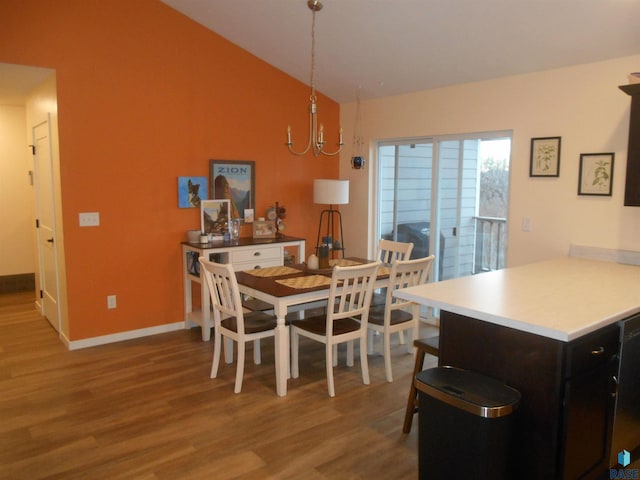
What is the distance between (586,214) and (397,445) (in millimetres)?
2312

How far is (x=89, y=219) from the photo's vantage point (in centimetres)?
429

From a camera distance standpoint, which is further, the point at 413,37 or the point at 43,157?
the point at 43,157

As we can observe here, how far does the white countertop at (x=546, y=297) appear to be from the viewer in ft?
6.84

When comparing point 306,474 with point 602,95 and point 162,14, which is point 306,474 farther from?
point 162,14

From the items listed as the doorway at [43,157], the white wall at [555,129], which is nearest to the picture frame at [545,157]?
the white wall at [555,129]

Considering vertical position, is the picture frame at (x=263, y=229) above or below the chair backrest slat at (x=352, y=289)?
above

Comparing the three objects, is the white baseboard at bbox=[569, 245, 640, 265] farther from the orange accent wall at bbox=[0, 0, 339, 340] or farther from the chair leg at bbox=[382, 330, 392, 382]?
the orange accent wall at bbox=[0, 0, 339, 340]

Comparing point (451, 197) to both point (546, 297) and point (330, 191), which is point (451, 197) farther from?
point (546, 297)

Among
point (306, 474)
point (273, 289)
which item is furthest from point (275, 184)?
point (306, 474)

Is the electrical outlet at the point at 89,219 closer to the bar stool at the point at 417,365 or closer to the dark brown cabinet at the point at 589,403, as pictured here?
the bar stool at the point at 417,365

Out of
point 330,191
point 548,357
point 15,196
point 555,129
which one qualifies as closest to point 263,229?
point 330,191

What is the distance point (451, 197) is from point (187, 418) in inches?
126

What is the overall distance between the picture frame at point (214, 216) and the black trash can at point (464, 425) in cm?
320

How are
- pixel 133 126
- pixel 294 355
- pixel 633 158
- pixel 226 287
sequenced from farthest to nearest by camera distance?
pixel 133 126 < pixel 294 355 < pixel 226 287 < pixel 633 158
